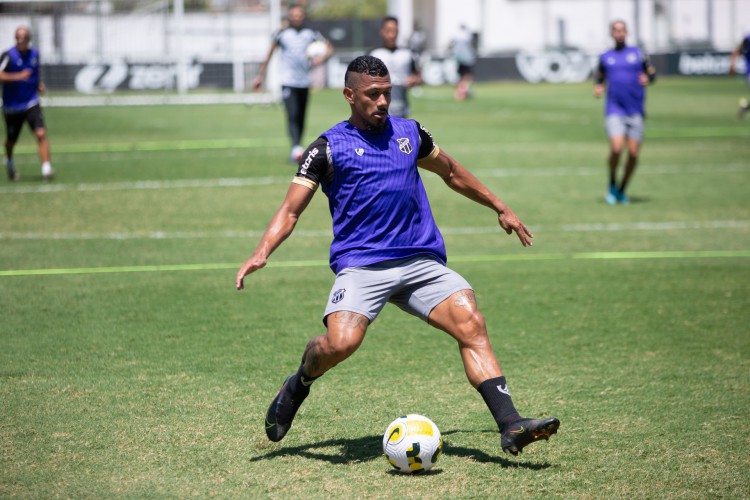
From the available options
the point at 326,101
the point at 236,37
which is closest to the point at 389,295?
the point at 326,101

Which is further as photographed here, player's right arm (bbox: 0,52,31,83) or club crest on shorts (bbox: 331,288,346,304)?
player's right arm (bbox: 0,52,31,83)

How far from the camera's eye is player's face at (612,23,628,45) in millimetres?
15445

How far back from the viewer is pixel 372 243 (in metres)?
6.11

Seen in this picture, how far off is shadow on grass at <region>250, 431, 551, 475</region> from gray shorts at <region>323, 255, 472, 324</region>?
79cm

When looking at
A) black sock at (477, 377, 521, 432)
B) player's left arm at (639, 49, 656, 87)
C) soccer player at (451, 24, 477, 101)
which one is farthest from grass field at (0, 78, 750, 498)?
soccer player at (451, 24, 477, 101)

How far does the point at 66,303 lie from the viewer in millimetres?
9781

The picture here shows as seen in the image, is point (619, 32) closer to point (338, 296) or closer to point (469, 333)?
point (469, 333)

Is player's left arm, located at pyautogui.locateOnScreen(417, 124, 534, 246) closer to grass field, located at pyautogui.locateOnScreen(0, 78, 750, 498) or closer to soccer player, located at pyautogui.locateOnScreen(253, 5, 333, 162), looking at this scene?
grass field, located at pyautogui.locateOnScreen(0, 78, 750, 498)

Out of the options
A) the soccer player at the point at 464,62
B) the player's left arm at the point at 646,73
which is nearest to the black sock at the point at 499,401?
the player's left arm at the point at 646,73

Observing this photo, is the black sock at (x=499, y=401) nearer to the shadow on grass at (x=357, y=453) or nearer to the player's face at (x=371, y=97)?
the shadow on grass at (x=357, y=453)

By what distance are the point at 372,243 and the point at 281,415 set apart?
3.86ft

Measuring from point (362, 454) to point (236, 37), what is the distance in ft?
125

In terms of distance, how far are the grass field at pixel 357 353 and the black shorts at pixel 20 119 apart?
0.83 metres

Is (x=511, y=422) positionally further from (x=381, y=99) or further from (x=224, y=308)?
(x=224, y=308)
